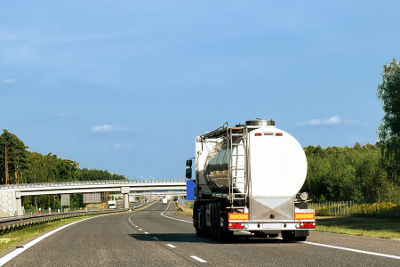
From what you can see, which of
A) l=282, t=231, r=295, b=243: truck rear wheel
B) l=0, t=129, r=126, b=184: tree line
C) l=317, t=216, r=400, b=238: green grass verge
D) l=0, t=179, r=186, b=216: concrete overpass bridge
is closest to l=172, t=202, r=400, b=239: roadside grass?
l=317, t=216, r=400, b=238: green grass verge

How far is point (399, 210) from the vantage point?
45.6 metres

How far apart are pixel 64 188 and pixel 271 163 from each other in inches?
4263

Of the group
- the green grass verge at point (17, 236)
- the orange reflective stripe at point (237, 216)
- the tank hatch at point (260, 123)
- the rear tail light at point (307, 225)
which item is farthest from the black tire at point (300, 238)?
the green grass verge at point (17, 236)

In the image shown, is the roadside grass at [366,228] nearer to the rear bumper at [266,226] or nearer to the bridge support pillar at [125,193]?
the rear bumper at [266,226]

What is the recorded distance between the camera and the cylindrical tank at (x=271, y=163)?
59.8 feet

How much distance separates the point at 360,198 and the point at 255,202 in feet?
164

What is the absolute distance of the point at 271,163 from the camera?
18.3 meters

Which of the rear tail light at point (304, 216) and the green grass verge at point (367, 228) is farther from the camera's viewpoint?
the green grass verge at point (367, 228)

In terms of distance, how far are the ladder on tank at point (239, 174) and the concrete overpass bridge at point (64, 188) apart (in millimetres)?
95894

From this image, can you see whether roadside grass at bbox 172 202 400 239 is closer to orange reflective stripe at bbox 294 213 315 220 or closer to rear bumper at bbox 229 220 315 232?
orange reflective stripe at bbox 294 213 315 220

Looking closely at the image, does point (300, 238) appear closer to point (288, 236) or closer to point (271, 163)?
point (288, 236)

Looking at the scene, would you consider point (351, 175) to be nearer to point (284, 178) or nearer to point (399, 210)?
point (399, 210)

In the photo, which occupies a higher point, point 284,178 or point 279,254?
point 284,178

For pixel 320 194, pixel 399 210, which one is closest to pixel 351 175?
pixel 320 194
